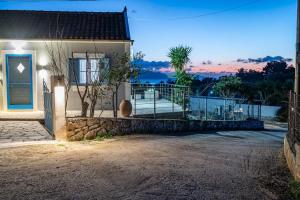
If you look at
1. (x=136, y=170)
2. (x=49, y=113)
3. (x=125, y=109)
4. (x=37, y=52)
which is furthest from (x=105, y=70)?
(x=136, y=170)

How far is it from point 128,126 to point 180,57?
31.4ft

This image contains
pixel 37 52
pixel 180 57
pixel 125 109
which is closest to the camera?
pixel 125 109

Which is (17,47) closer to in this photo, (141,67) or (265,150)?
(141,67)

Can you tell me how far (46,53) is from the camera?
49.8 ft

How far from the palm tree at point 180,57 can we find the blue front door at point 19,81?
8.60 metres

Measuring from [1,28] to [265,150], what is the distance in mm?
11815

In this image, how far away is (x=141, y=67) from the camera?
557 inches

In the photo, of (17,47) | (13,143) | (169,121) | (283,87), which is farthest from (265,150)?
(283,87)

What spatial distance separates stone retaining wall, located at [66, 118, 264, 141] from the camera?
10.8m

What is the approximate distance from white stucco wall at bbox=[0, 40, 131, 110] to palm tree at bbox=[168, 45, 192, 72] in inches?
233

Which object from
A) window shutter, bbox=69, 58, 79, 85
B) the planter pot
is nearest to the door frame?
window shutter, bbox=69, 58, 79, 85

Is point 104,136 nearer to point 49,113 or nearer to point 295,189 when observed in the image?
point 49,113

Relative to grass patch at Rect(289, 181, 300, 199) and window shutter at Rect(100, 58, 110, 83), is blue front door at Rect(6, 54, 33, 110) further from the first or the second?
grass patch at Rect(289, 181, 300, 199)

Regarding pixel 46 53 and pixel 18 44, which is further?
pixel 46 53
